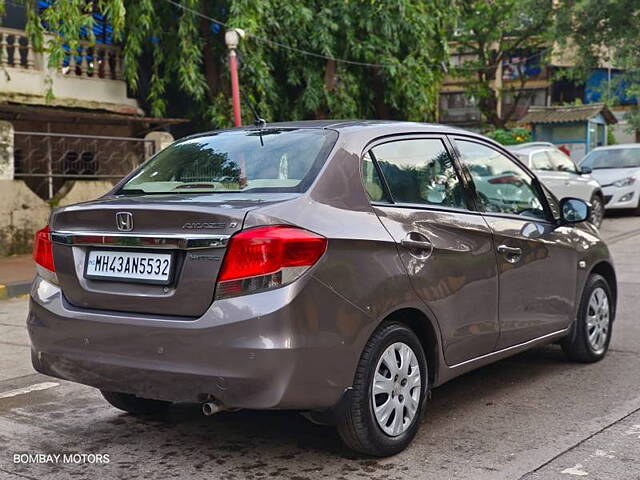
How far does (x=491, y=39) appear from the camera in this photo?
3198cm

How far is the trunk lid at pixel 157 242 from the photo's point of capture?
3.49 m

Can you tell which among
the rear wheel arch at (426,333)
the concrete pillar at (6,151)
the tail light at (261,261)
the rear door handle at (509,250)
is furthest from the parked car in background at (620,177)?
the tail light at (261,261)

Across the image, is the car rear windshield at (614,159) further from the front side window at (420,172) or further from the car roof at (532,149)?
the front side window at (420,172)

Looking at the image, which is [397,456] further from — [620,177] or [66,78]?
→ [620,177]

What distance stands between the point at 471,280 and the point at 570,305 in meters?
1.32

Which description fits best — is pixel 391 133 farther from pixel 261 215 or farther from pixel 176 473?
pixel 176 473

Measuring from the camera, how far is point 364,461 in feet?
12.5

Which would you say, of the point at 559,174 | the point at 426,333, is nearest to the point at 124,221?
the point at 426,333

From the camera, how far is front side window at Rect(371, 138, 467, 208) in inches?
165

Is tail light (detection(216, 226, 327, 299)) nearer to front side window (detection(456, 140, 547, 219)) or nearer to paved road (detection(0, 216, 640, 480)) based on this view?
paved road (detection(0, 216, 640, 480))

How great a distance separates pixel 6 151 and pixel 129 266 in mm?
9914

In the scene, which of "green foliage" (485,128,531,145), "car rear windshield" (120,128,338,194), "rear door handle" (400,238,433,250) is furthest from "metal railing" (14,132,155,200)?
"green foliage" (485,128,531,145)

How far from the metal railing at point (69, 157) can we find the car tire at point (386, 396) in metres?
10.4

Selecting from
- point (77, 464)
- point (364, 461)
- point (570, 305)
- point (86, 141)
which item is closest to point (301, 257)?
Answer: point (364, 461)
